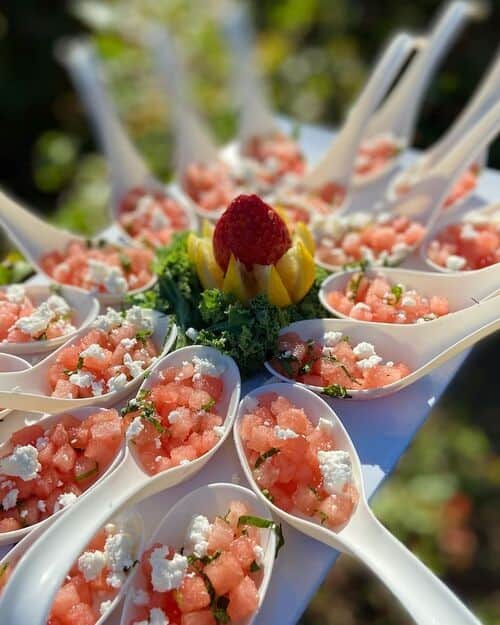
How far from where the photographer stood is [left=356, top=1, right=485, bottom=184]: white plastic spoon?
2.20 m

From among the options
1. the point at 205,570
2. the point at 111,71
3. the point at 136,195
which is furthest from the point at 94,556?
the point at 111,71

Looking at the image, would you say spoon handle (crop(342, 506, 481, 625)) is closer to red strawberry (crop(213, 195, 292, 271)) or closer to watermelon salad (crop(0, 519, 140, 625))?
watermelon salad (crop(0, 519, 140, 625))

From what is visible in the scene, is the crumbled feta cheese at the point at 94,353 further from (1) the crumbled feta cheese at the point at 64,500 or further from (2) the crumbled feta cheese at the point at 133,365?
(1) the crumbled feta cheese at the point at 64,500

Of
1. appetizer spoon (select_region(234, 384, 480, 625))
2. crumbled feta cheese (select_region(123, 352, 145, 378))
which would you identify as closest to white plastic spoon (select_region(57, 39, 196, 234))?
crumbled feta cheese (select_region(123, 352, 145, 378))

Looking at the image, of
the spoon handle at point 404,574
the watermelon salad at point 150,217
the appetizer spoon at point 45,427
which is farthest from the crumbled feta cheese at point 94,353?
the spoon handle at point 404,574

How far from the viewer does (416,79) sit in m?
2.29

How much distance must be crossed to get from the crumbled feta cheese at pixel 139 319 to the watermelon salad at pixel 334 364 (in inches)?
12.8

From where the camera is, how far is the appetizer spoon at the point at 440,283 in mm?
1666

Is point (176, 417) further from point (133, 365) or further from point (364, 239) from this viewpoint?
point (364, 239)

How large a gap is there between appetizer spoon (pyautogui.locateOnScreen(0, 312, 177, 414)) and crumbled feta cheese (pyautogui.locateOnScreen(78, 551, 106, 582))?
0.36 meters

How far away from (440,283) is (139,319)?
2.51ft

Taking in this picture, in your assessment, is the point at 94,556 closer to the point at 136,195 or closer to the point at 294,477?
the point at 294,477

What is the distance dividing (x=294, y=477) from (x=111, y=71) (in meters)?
2.81

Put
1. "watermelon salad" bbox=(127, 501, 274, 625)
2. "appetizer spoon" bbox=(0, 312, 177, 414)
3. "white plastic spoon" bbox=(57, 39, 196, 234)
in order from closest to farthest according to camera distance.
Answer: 1. "watermelon salad" bbox=(127, 501, 274, 625)
2. "appetizer spoon" bbox=(0, 312, 177, 414)
3. "white plastic spoon" bbox=(57, 39, 196, 234)
